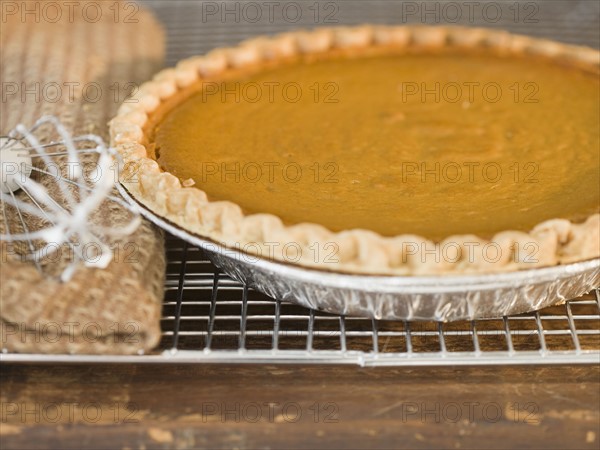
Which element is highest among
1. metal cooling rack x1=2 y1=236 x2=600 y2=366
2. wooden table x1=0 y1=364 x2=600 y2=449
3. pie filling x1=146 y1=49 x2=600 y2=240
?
pie filling x1=146 y1=49 x2=600 y2=240

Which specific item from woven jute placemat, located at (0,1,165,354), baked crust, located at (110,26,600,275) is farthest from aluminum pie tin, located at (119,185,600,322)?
woven jute placemat, located at (0,1,165,354)

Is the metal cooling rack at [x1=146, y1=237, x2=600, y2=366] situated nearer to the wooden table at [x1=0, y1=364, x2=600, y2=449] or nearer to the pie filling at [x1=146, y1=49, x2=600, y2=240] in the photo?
the wooden table at [x1=0, y1=364, x2=600, y2=449]

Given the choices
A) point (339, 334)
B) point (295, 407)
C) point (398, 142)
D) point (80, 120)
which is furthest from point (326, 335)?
point (80, 120)

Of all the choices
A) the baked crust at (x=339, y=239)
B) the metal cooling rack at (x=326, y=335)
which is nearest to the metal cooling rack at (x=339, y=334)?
the metal cooling rack at (x=326, y=335)

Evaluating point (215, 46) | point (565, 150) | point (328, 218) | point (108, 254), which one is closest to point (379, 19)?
point (215, 46)

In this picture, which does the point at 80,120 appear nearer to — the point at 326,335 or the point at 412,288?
the point at 326,335
